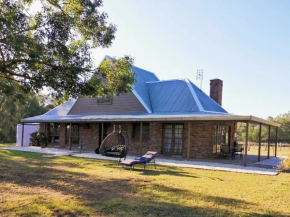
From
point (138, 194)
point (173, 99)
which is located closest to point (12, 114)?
point (173, 99)

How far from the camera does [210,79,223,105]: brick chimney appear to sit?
808 inches

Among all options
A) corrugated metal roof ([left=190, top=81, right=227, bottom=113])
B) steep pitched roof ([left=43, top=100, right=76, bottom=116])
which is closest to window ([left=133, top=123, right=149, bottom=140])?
corrugated metal roof ([left=190, top=81, right=227, bottom=113])

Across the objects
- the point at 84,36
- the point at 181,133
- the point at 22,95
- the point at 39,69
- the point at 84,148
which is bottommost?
the point at 84,148

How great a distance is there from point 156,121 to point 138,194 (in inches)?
349

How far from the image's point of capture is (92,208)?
5.39m

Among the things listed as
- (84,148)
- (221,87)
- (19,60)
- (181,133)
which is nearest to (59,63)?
(19,60)

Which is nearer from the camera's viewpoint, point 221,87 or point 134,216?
point 134,216

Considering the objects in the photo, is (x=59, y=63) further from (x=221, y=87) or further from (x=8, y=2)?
(x=221, y=87)

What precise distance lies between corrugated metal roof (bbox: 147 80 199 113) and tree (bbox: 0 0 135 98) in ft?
27.8

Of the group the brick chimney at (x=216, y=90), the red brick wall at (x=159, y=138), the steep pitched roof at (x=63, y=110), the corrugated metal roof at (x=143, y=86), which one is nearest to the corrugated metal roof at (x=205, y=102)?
the brick chimney at (x=216, y=90)

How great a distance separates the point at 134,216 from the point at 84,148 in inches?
592

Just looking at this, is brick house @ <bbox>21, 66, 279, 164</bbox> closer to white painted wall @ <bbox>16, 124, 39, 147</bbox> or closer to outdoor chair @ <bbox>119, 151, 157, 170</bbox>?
white painted wall @ <bbox>16, 124, 39, 147</bbox>

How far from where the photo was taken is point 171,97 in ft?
60.3

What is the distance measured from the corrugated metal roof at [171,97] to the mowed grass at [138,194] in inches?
302
